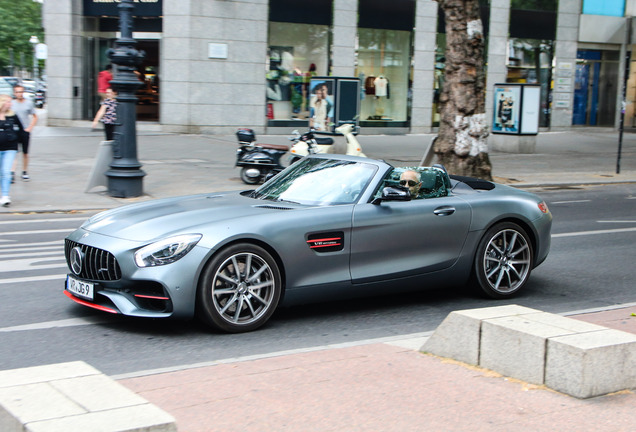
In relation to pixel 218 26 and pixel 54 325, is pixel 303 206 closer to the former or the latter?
pixel 54 325

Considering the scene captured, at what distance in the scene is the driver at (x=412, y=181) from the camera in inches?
287

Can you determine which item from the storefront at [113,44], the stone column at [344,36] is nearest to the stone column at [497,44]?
the stone column at [344,36]

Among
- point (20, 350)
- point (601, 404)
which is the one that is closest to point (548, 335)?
point (601, 404)

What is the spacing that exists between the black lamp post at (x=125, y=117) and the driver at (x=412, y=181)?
761cm

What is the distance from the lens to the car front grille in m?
5.96

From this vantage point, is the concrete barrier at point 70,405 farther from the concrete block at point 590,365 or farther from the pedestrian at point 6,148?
the pedestrian at point 6,148

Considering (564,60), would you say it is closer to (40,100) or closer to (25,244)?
(25,244)

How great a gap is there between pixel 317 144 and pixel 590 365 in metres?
12.8

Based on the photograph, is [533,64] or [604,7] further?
[604,7]

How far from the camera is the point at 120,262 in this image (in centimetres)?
589

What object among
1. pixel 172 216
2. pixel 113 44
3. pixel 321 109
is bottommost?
pixel 172 216

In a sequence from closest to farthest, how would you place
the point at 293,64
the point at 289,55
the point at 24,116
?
1. the point at 24,116
2. the point at 289,55
3. the point at 293,64

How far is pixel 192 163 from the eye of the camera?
61.6 ft

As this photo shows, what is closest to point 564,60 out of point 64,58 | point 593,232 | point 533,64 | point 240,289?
point 533,64
